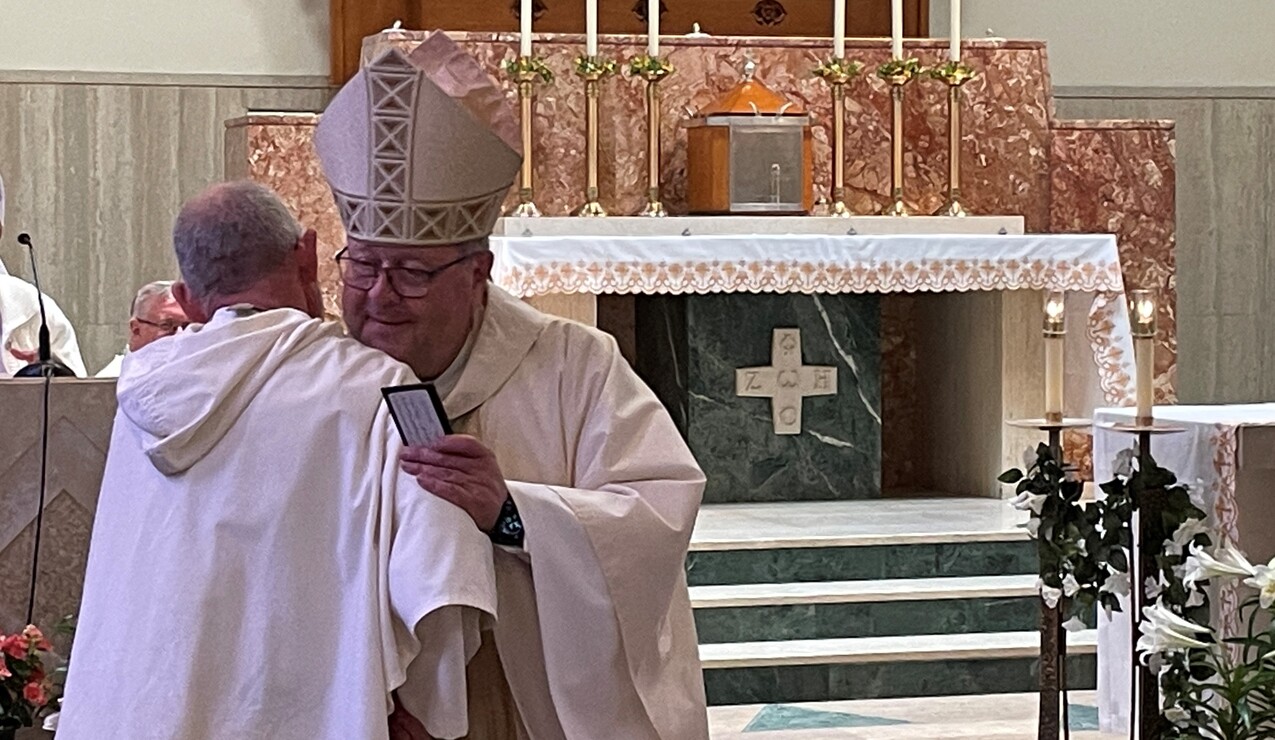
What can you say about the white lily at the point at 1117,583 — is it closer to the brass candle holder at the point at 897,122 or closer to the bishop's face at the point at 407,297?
the bishop's face at the point at 407,297

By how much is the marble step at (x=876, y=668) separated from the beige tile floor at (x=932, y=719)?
0.07 metres

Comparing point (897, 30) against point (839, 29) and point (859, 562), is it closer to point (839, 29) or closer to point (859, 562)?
point (839, 29)

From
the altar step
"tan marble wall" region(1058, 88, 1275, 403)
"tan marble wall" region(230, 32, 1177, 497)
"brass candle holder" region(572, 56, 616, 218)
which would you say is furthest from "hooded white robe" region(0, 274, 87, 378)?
"tan marble wall" region(1058, 88, 1275, 403)

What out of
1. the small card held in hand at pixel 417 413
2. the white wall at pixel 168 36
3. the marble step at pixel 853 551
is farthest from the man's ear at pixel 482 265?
the white wall at pixel 168 36

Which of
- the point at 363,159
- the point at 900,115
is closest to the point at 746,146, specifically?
the point at 900,115

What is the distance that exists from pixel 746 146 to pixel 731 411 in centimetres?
98

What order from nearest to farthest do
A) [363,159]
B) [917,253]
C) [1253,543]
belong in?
[363,159], [1253,543], [917,253]

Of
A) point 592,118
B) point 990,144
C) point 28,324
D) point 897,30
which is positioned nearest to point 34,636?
point 28,324

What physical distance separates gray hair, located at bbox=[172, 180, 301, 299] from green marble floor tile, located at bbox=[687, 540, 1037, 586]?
143 inches

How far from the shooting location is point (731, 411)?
7.73 meters

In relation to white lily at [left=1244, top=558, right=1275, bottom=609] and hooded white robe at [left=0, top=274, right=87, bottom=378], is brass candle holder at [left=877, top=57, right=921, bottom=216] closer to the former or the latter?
hooded white robe at [left=0, top=274, right=87, bottom=378]

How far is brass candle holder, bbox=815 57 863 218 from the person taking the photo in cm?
771

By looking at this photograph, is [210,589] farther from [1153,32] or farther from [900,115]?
[1153,32]

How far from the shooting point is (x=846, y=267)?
7.29m
